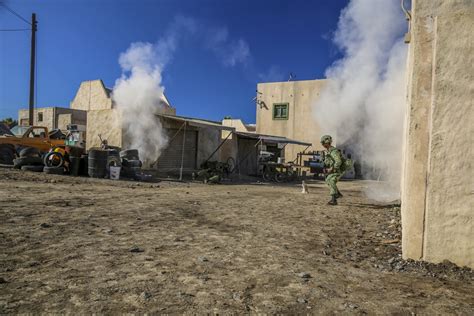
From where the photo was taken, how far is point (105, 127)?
1692 centimetres

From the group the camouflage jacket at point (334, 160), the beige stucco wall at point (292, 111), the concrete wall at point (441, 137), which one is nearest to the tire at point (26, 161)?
the camouflage jacket at point (334, 160)

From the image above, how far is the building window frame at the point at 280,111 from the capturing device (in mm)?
27422

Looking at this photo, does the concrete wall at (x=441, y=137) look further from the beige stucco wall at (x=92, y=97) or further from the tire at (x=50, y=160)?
the beige stucco wall at (x=92, y=97)

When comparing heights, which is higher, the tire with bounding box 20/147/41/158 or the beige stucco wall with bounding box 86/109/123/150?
the beige stucco wall with bounding box 86/109/123/150

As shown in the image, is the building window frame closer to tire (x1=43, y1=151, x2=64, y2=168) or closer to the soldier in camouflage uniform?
tire (x1=43, y1=151, x2=64, y2=168)

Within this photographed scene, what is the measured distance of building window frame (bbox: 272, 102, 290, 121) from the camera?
27.4 m

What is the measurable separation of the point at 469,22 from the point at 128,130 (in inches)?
560

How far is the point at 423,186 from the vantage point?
4.09m

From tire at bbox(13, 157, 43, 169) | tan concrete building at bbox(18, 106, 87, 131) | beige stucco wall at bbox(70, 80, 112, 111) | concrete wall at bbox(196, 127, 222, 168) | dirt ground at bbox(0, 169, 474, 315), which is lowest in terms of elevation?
dirt ground at bbox(0, 169, 474, 315)

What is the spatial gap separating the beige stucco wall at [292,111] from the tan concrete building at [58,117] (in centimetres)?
1359

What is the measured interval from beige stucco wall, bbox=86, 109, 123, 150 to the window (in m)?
14.2

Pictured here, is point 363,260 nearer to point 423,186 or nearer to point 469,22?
point 423,186

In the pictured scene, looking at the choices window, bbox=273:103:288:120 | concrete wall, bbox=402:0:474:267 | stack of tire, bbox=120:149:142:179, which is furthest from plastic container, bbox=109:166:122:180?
window, bbox=273:103:288:120

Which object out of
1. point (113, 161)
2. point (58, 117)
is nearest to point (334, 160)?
point (113, 161)
